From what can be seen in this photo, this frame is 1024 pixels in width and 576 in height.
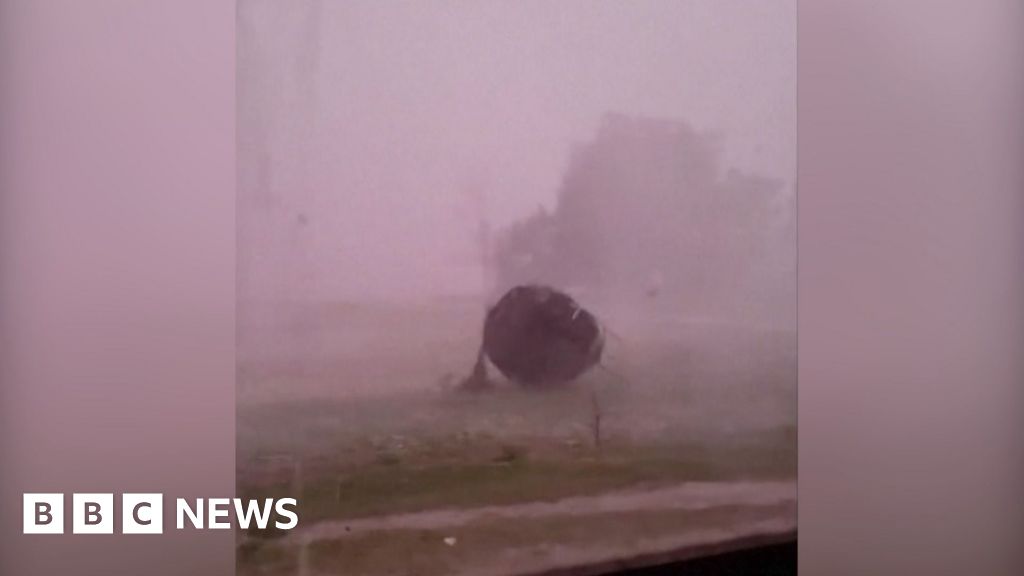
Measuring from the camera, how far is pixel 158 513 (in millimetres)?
1351

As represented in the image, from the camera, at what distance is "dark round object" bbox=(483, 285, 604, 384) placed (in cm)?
138

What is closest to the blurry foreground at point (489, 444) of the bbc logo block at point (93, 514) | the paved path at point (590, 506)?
the paved path at point (590, 506)

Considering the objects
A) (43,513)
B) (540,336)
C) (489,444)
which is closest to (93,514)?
(43,513)

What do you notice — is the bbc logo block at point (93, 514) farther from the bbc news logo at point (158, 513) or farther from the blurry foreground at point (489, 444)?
the blurry foreground at point (489, 444)

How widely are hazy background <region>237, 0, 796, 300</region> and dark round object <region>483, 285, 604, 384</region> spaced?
77 mm

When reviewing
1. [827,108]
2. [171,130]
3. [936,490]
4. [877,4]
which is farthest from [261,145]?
[936,490]

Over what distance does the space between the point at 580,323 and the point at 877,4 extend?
699 millimetres

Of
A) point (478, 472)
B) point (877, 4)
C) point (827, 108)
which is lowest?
point (478, 472)

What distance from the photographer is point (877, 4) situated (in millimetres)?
1422

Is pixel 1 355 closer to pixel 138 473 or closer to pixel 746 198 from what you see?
pixel 138 473

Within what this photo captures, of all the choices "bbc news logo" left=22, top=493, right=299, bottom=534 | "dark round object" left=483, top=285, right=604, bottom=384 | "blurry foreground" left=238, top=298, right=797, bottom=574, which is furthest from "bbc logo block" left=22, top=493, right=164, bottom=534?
"dark round object" left=483, top=285, right=604, bottom=384

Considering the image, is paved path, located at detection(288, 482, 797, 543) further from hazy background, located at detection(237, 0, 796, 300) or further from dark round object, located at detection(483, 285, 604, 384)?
hazy background, located at detection(237, 0, 796, 300)

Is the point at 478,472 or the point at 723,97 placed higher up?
the point at 723,97

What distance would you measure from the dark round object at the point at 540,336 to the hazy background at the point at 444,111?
8cm
